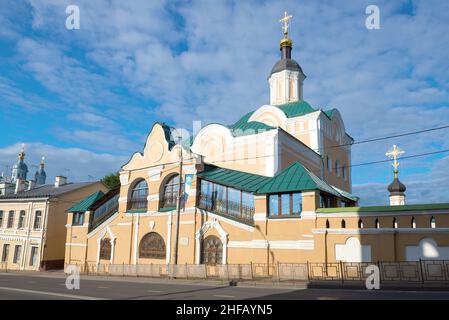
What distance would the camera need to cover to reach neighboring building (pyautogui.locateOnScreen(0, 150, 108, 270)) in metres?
35.5

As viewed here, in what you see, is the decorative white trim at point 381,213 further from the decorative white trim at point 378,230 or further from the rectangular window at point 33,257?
the rectangular window at point 33,257

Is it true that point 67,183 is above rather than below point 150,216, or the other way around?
above

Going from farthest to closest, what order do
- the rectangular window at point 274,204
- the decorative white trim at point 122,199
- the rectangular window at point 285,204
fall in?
1. the decorative white trim at point 122,199
2. the rectangular window at point 274,204
3. the rectangular window at point 285,204

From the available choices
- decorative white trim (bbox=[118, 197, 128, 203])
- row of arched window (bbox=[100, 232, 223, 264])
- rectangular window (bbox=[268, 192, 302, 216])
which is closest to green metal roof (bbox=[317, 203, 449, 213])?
rectangular window (bbox=[268, 192, 302, 216])

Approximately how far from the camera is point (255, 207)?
71.9ft

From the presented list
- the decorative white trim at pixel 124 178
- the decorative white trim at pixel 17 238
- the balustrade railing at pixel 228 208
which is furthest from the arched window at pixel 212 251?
the decorative white trim at pixel 17 238

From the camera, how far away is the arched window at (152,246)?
2653 cm

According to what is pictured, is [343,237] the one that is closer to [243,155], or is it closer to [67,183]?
[243,155]

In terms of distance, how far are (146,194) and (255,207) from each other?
36.5 ft

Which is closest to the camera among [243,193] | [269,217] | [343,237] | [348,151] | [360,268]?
[360,268]

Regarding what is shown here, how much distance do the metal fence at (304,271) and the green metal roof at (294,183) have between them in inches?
165

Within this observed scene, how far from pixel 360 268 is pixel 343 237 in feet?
5.80

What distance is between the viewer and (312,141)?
32.3 m
